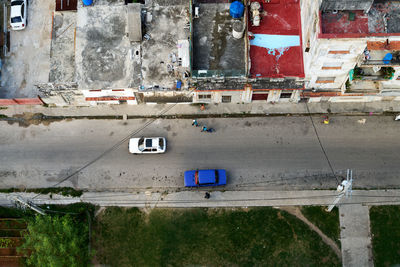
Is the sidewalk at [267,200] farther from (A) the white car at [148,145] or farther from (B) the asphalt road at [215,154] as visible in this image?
(A) the white car at [148,145]

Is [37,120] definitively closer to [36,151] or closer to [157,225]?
[36,151]

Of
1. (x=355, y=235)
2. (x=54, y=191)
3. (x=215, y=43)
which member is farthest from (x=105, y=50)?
(x=355, y=235)

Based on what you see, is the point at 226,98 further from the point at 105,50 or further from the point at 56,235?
the point at 56,235

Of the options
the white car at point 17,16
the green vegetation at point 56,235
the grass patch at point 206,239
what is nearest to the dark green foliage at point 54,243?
the green vegetation at point 56,235

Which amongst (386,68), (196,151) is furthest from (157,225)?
(386,68)

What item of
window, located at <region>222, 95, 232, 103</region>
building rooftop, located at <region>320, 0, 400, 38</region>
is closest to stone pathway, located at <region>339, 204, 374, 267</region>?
window, located at <region>222, 95, 232, 103</region>

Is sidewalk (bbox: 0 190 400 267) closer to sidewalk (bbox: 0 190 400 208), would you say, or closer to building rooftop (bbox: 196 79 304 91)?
sidewalk (bbox: 0 190 400 208)
